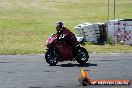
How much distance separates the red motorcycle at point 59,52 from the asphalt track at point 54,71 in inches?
11.7

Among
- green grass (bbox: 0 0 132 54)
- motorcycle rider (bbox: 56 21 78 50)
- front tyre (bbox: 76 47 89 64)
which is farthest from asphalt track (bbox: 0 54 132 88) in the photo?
green grass (bbox: 0 0 132 54)

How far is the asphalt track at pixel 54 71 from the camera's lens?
52.9 feet

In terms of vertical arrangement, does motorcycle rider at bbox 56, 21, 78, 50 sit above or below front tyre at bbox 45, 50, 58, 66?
above

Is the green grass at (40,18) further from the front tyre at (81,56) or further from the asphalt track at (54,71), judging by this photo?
the front tyre at (81,56)

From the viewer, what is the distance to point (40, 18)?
52.7 meters

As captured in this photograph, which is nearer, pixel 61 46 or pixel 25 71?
pixel 25 71

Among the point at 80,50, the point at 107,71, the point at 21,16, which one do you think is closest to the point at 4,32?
the point at 21,16

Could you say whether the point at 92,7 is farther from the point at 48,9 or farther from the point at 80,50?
the point at 80,50

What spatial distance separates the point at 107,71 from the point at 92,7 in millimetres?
46105

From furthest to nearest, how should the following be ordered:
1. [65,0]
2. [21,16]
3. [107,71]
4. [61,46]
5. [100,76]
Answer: [65,0]
[21,16]
[61,46]
[107,71]
[100,76]

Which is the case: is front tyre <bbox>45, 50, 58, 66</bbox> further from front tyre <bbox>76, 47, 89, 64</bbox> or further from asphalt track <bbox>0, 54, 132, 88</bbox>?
front tyre <bbox>76, 47, 89, 64</bbox>

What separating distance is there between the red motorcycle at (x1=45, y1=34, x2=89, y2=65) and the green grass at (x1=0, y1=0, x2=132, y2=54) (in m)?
6.23

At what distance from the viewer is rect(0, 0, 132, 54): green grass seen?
99.7 ft

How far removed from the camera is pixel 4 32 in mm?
39812
